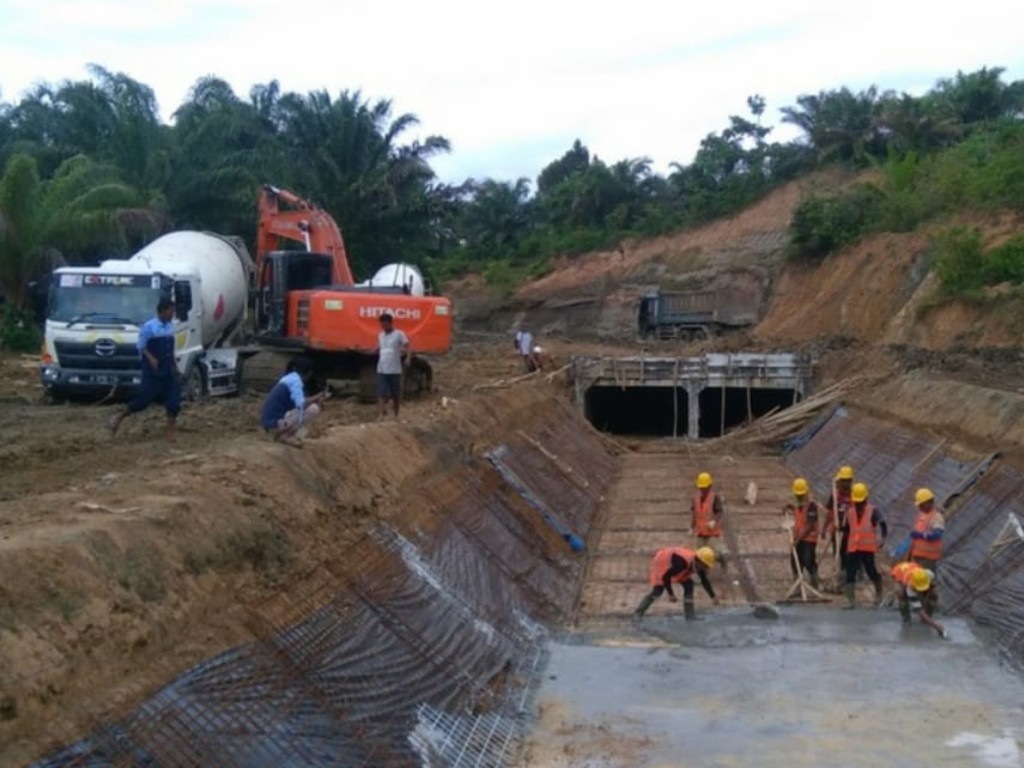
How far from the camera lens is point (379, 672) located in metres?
9.29

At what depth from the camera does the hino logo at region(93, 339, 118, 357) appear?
2030 centimetres

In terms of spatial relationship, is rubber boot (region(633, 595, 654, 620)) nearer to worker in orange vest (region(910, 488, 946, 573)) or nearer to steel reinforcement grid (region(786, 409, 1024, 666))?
worker in orange vest (region(910, 488, 946, 573))

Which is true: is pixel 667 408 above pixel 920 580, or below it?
below

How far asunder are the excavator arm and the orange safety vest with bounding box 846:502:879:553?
1359cm

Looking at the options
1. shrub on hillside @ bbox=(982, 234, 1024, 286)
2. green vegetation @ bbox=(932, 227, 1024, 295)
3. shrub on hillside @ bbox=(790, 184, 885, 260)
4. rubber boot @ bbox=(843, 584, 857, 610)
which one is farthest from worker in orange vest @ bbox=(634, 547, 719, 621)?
shrub on hillside @ bbox=(790, 184, 885, 260)

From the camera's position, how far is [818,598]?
15062 mm

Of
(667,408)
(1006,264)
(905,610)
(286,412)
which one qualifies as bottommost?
(667,408)

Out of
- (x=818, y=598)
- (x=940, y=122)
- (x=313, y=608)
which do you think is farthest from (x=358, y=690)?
(x=940, y=122)

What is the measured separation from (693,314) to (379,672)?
46795 mm

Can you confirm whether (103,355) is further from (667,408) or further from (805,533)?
(667,408)

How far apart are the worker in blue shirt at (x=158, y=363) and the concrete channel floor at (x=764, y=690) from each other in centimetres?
540

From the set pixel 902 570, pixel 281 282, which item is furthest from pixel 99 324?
pixel 902 570

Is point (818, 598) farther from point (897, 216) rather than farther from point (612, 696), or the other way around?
point (897, 216)

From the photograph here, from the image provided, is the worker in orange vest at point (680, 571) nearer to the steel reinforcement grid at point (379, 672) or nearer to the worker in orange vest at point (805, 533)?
the steel reinforcement grid at point (379, 672)
